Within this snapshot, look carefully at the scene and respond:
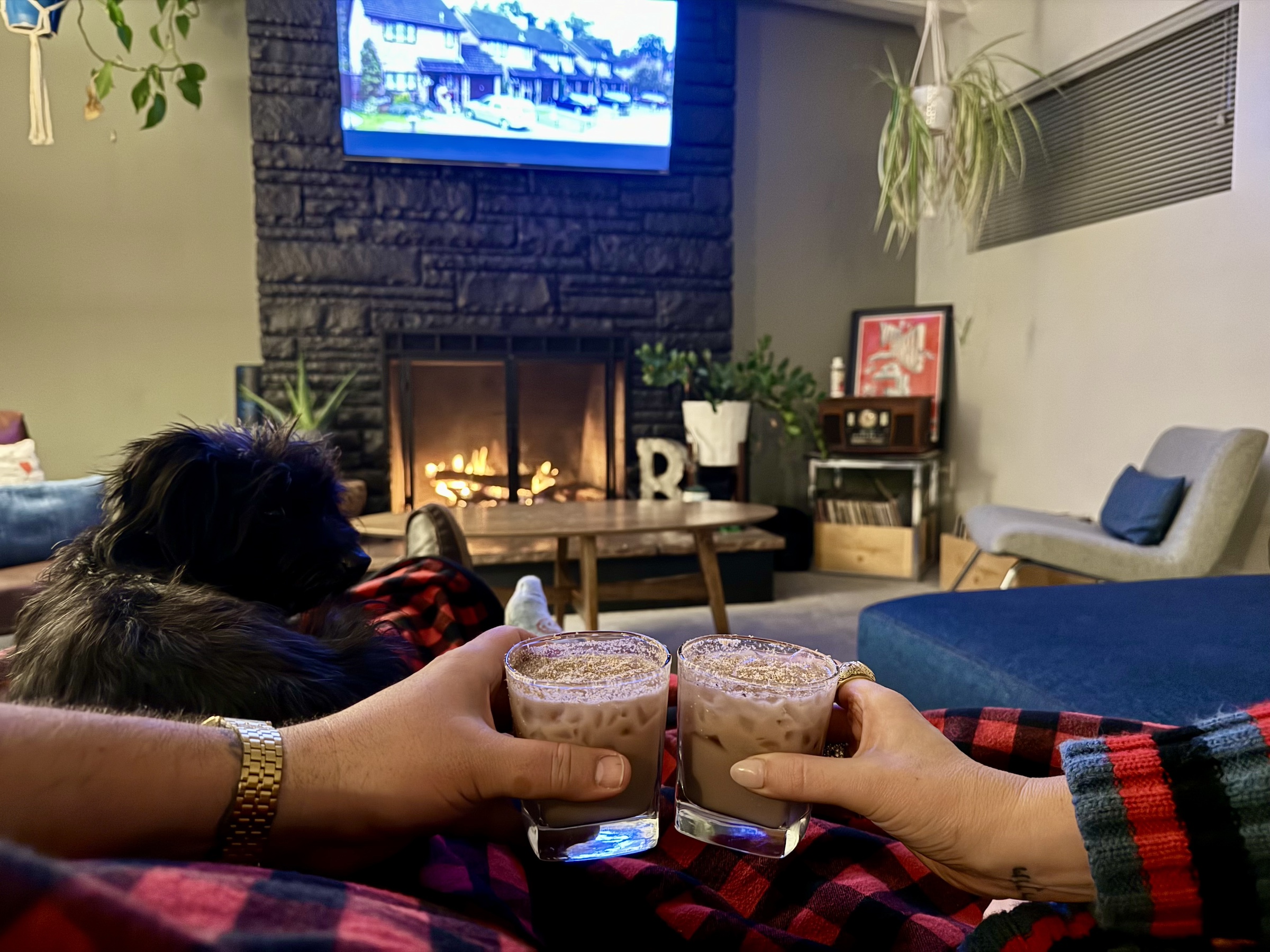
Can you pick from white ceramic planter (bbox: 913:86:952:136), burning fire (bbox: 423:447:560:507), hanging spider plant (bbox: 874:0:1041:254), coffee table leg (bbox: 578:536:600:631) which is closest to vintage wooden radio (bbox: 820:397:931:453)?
hanging spider plant (bbox: 874:0:1041:254)

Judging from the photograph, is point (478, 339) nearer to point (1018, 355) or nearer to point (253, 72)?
point (253, 72)

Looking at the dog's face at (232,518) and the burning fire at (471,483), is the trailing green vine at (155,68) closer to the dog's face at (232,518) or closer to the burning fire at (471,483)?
the burning fire at (471,483)

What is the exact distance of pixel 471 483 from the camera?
4.05 metres

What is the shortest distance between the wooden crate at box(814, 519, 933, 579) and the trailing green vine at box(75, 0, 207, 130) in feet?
11.8

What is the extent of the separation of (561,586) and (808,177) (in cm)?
299

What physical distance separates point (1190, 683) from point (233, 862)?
1113 millimetres

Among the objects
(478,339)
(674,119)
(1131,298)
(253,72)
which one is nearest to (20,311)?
(253,72)

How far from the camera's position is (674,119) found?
13.5 feet

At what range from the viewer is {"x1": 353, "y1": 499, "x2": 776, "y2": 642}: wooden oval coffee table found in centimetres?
236

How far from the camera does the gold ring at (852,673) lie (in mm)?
565

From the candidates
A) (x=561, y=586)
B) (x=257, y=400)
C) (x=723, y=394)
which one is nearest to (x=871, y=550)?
(x=723, y=394)

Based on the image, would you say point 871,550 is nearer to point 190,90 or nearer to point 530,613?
point 530,613

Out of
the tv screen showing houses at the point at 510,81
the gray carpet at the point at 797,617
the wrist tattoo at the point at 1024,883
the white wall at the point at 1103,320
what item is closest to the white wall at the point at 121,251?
the tv screen showing houses at the point at 510,81

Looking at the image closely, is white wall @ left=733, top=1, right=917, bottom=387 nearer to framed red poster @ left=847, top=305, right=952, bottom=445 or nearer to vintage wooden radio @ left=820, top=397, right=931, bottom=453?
framed red poster @ left=847, top=305, right=952, bottom=445
